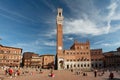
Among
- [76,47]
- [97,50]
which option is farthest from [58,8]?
[97,50]

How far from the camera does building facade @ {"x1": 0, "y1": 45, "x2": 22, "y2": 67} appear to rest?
77344 millimetres

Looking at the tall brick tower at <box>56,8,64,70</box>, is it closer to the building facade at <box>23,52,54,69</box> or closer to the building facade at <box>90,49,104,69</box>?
the building facade at <box>23,52,54,69</box>

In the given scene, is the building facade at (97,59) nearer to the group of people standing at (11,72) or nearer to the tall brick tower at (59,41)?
the tall brick tower at (59,41)

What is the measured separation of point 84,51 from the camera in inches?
3497

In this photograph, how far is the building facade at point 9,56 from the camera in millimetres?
A: 77344

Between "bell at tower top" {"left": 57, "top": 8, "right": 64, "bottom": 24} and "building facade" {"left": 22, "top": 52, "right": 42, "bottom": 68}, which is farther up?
"bell at tower top" {"left": 57, "top": 8, "right": 64, "bottom": 24}

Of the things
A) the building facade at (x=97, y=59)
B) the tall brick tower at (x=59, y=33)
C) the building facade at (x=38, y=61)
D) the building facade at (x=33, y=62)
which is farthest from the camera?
the building facade at (x=38, y=61)

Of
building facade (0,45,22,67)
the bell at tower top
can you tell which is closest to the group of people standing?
building facade (0,45,22,67)

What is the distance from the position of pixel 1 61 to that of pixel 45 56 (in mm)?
27699

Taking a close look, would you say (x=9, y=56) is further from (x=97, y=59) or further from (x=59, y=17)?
(x=97, y=59)

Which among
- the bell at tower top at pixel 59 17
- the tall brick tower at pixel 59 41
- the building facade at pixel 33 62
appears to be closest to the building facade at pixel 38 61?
the building facade at pixel 33 62

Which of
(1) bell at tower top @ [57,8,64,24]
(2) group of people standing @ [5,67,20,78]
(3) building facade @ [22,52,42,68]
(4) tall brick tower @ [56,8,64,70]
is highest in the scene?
(1) bell at tower top @ [57,8,64,24]

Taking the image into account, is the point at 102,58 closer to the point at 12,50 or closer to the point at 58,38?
the point at 58,38

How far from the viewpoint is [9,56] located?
80000 millimetres
